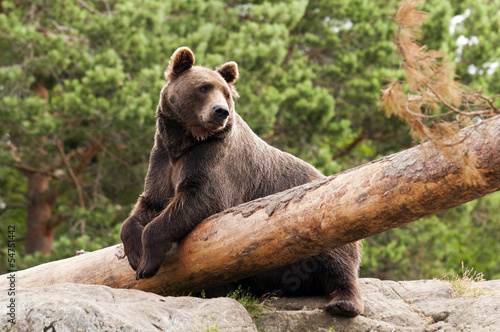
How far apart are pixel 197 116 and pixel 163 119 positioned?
19.9 inches

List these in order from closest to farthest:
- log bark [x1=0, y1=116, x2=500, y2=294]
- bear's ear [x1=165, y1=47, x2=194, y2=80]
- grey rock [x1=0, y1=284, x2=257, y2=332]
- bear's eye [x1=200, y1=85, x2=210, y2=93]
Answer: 1. grey rock [x1=0, y1=284, x2=257, y2=332]
2. log bark [x1=0, y1=116, x2=500, y2=294]
3. bear's eye [x1=200, y1=85, x2=210, y2=93]
4. bear's ear [x1=165, y1=47, x2=194, y2=80]

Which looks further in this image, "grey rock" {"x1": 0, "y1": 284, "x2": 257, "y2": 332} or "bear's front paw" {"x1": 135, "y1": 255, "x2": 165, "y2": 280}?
"bear's front paw" {"x1": 135, "y1": 255, "x2": 165, "y2": 280}

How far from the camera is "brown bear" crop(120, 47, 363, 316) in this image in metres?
5.19

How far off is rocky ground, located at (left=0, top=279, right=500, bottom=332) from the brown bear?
0.87 feet

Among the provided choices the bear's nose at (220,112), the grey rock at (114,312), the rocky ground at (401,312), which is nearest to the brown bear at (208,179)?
the bear's nose at (220,112)

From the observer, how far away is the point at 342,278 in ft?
17.8

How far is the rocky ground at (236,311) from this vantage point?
3596mm

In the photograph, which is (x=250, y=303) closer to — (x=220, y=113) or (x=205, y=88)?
(x=220, y=113)

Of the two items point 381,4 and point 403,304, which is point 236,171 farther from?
point 381,4

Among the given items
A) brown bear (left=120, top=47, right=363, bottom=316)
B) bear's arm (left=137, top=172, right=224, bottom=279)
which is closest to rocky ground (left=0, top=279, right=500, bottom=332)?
brown bear (left=120, top=47, right=363, bottom=316)

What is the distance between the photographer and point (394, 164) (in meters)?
4.16

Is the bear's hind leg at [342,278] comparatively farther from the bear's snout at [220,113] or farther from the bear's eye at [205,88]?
the bear's eye at [205,88]

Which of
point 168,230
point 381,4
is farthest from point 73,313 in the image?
point 381,4

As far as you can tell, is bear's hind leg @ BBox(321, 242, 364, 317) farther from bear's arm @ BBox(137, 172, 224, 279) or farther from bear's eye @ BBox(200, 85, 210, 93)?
bear's eye @ BBox(200, 85, 210, 93)
